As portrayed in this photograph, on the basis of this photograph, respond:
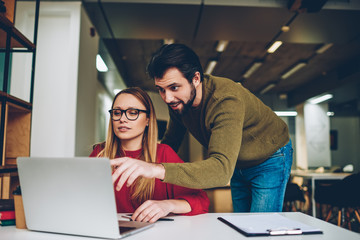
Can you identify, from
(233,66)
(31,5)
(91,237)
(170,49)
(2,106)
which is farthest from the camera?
(233,66)

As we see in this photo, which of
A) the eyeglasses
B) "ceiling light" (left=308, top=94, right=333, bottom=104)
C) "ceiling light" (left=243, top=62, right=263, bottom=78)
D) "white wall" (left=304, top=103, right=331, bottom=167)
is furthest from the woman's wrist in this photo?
"white wall" (left=304, top=103, right=331, bottom=167)

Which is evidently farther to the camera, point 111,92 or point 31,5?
point 111,92

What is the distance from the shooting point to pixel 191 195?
119 centimetres

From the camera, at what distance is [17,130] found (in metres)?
2.00

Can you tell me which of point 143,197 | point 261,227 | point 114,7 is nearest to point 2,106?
point 143,197

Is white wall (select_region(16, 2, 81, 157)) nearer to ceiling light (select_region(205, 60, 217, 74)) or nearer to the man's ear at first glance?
the man's ear

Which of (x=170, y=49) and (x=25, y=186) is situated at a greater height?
(x=170, y=49)

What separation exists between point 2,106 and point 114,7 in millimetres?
2183

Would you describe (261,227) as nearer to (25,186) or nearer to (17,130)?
(25,186)

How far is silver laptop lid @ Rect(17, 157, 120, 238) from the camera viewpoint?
70cm

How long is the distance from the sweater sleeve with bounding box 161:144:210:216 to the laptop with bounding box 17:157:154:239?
345 millimetres

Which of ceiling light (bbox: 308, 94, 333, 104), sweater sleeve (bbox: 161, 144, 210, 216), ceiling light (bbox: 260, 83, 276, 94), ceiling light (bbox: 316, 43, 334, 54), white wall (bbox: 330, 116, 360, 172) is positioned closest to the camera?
sweater sleeve (bbox: 161, 144, 210, 216)

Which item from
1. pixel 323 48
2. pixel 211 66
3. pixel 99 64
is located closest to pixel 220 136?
pixel 99 64

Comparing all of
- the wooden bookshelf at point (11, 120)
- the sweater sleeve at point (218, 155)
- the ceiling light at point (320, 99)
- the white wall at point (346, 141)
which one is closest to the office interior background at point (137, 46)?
the wooden bookshelf at point (11, 120)
